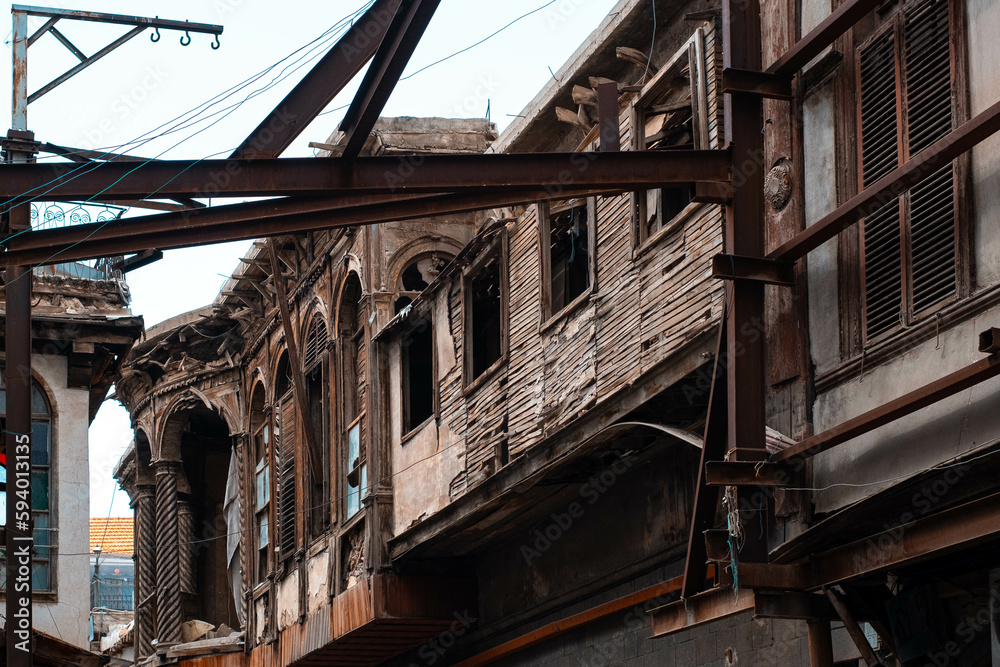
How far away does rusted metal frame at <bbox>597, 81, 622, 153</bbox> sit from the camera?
1043 centimetres

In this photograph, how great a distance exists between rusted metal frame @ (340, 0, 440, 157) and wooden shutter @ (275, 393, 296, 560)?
13220 mm

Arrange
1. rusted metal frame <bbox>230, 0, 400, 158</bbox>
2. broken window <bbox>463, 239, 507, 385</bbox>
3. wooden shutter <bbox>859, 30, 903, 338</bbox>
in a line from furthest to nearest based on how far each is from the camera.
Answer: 1. broken window <bbox>463, 239, 507, 385</bbox>
2. rusted metal frame <bbox>230, 0, 400, 158</bbox>
3. wooden shutter <bbox>859, 30, 903, 338</bbox>

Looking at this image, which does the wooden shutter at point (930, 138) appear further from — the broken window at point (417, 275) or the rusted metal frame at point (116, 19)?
the broken window at point (417, 275)

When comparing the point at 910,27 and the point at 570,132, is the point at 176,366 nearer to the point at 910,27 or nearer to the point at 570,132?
the point at 570,132

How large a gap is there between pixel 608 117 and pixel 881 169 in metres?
2.08

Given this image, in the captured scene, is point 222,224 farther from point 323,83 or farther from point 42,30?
point 42,30

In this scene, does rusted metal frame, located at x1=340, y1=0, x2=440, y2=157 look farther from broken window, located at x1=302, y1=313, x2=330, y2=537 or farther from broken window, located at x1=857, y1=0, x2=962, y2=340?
broken window, located at x1=302, y1=313, x2=330, y2=537

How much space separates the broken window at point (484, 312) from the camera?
15.6 m

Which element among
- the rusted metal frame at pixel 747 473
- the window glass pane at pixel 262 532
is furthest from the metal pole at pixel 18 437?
the window glass pane at pixel 262 532

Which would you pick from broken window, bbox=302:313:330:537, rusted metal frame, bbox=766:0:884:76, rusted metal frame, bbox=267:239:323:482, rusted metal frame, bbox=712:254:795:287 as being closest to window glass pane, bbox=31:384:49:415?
rusted metal frame, bbox=267:239:323:482

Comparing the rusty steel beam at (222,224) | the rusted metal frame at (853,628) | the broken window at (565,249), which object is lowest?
the rusted metal frame at (853,628)

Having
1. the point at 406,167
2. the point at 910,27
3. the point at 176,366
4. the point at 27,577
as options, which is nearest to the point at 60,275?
the point at 176,366

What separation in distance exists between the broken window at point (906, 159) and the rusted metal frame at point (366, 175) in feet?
3.27

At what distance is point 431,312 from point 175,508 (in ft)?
35.8
